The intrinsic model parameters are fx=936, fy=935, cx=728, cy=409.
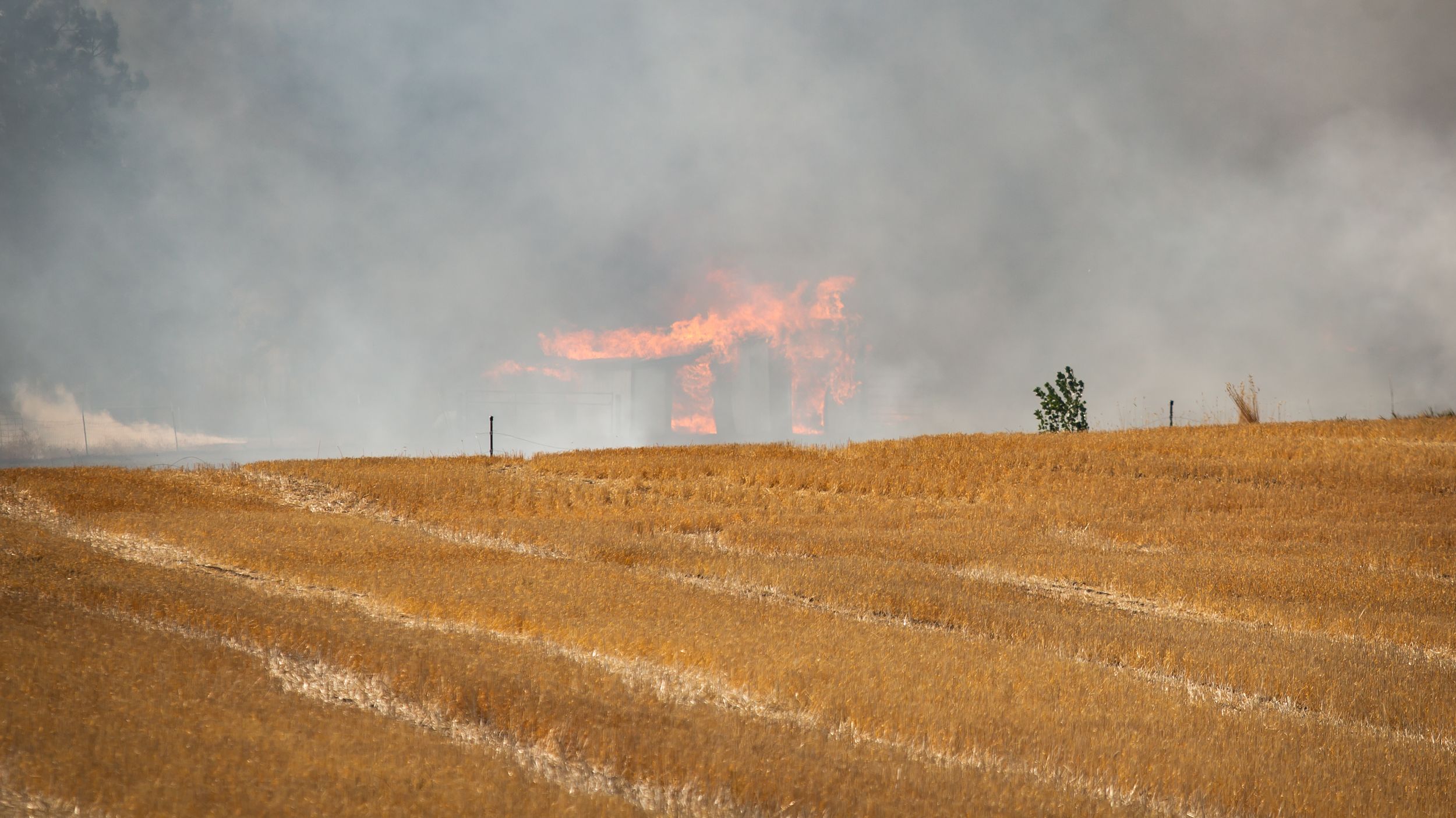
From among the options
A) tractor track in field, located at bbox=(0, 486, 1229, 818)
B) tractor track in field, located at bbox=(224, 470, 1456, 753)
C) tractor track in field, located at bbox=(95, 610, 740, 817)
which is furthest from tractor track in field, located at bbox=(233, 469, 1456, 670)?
tractor track in field, located at bbox=(95, 610, 740, 817)

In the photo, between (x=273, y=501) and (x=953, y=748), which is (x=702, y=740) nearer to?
(x=953, y=748)

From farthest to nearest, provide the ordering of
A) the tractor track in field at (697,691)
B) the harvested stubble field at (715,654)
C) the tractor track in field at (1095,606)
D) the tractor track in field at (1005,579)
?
the tractor track in field at (1005,579) < the tractor track in field at (1095,606) < the tractor track in field at (697,691) < the harvested stubble field at (715,654)

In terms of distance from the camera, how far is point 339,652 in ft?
23.3

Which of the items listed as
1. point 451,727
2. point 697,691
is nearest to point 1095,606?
point 697,691

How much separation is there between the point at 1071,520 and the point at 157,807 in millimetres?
19350

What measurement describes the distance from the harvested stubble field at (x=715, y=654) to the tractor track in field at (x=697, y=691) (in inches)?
1.9

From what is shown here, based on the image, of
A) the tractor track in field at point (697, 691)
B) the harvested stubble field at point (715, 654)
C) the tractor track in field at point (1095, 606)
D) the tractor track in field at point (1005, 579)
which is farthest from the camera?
the tractor track in field at point (1005, 579)

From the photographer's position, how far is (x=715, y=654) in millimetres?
8594

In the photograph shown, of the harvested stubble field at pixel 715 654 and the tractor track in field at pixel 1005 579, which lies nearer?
the harvested stubble field at pixel 715 654

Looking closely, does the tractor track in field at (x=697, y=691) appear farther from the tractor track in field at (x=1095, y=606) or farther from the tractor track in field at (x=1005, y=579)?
the tractor track in field at (x=1005, y=579)

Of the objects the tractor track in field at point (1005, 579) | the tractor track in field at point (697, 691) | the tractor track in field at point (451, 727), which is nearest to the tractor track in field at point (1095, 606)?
the tractor track in field at point (1005, 579)

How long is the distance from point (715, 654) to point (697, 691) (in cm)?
102

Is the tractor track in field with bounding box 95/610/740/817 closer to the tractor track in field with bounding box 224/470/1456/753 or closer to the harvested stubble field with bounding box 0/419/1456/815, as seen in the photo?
the harvested stubble field with bounding box 0/419/1456/815

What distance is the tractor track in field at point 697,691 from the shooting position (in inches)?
232
